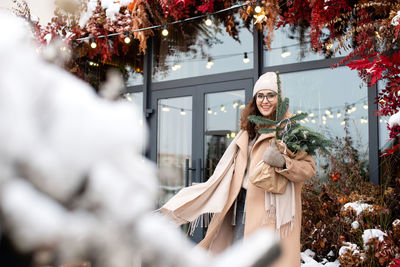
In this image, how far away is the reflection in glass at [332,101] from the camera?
159 inches

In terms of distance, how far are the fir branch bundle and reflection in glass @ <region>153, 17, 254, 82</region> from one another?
2565mm

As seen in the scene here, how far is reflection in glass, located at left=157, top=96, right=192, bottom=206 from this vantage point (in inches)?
204

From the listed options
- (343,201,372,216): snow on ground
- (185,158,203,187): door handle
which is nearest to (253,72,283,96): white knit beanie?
(343,201,372,216): snow on ground

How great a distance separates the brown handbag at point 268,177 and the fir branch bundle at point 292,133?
0.05m

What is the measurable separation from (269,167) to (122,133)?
6.71 ft

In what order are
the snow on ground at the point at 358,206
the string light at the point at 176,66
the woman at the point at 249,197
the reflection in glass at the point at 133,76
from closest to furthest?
the woman at the point at 249,197 < the snow on ground at the point at 358,206 < the string light at the point at 176,66 < the reflection in glass at the point at 133,76

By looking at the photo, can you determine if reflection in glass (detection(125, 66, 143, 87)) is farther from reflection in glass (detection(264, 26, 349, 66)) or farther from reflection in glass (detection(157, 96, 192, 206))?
reflection in glass (detection(264, 26, 349, 66))

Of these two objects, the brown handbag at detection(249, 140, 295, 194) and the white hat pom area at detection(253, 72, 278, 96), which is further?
the white hat pom area at detection(253, 72, 278, 96)

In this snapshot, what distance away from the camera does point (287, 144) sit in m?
2.28

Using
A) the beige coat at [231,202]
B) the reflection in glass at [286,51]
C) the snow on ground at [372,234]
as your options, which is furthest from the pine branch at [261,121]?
the reflection in glass at [286,51]

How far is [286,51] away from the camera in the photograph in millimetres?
4527

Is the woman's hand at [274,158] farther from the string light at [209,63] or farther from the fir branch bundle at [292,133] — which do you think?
the string light at [209,63]

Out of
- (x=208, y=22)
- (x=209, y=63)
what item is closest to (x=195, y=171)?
(x=209, y=63)

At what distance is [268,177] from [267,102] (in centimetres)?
57
